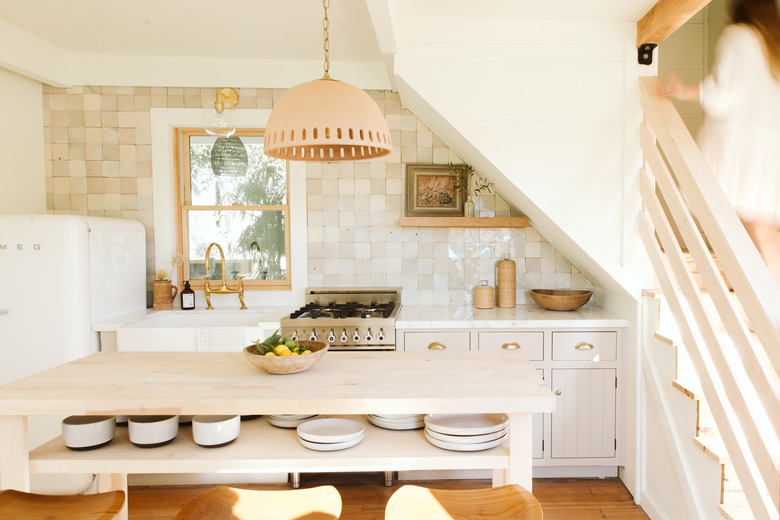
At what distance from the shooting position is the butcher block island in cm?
157

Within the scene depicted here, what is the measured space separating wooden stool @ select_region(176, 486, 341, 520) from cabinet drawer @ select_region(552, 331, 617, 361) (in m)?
1.89

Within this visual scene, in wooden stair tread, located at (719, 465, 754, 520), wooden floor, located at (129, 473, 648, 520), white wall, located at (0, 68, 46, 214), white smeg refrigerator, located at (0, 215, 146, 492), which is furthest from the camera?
white wall, located at (0, 68, 46, 214)

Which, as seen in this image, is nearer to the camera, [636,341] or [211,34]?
[636,341]

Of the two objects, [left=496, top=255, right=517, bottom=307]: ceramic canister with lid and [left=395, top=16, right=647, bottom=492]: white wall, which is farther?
[left=496, top=255, right=517, bottom=307]: ceramic canister with lid

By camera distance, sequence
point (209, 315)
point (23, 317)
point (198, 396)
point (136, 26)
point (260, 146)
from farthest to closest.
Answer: point (260, 146), point (209, 315), point (136, 26), point (23, 317), point (198, 396)

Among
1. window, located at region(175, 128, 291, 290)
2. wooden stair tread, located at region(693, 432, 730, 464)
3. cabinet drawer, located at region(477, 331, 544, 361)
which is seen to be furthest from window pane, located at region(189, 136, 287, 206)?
wooden stair tread, located at region(693, 432, 730, 464)

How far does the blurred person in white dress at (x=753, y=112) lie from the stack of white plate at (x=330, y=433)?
212 cm

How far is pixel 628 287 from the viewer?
114 inches

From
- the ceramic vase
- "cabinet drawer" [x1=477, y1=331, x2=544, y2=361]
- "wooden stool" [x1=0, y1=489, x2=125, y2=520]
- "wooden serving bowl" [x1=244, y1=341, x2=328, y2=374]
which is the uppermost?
the ceramic vase

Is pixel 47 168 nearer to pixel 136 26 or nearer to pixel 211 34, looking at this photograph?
pixel 136 26

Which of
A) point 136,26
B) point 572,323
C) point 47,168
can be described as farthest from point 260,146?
point 572,323

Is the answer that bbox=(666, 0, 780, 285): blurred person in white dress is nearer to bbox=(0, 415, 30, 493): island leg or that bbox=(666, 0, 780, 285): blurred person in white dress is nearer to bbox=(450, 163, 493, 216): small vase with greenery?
bbox=(450, 163, 493, 216): small vase with greenery

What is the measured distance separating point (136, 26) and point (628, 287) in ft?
10.7

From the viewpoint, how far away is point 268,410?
157 cm
